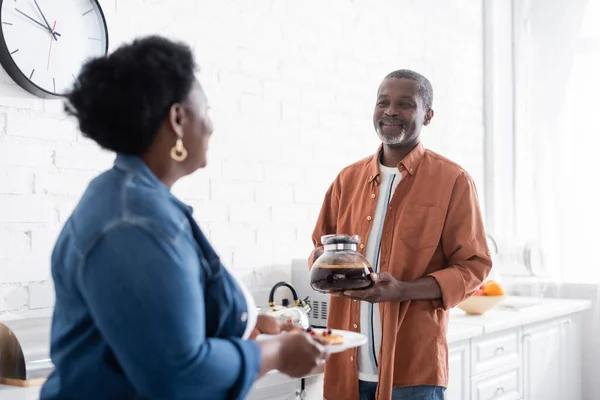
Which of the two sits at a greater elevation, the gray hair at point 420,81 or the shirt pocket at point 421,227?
the gray hair at point 420,81

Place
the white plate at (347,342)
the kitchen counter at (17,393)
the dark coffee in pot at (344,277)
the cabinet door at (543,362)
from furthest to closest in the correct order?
the cabinet door at (543,362)
the dark coffee in pot at (344,277)
the kitchen counter at (17,393)
the white plate at (347,342)

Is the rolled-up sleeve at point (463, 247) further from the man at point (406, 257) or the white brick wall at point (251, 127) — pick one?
the white brick wall at point (251, 127)

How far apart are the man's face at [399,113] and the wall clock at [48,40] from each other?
0.89m

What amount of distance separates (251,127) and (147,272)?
1897 mm

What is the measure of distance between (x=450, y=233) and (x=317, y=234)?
43 centimetres

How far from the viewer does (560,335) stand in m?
3.82

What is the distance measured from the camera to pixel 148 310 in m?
0.96

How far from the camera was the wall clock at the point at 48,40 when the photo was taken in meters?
2.04

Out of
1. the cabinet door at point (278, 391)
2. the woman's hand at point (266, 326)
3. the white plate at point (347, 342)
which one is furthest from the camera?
the cabinet door at point (278, 391)

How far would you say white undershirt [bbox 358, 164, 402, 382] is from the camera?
2088mm

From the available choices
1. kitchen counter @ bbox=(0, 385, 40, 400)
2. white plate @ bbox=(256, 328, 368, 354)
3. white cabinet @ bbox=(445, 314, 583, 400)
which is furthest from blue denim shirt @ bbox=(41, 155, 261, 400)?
white cabinet @ bbox=(445, 314, 583, 400)

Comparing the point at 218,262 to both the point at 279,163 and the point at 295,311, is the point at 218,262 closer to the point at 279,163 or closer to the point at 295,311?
the point at 295,311

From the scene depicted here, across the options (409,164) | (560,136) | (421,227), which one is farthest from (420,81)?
(560,136)

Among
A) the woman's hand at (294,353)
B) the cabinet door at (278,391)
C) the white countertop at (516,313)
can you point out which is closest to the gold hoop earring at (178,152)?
the woman's hand at (294,353)
